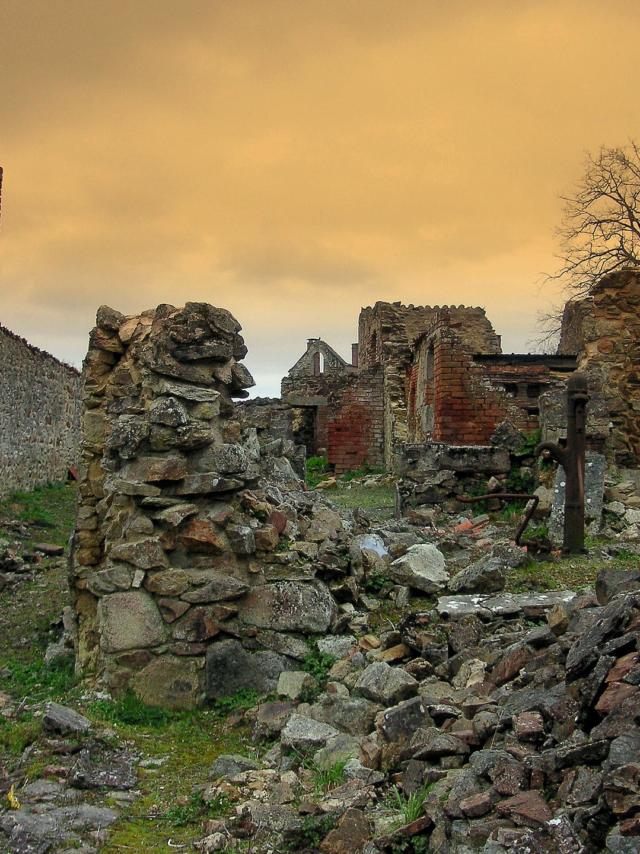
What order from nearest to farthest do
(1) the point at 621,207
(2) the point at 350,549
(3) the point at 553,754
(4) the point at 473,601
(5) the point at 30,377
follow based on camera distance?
(3) the point at 553,754
(4) the point at 473,601
(2) the point at 350,549
(5) the point at 30,377
(1) the point at 621,207

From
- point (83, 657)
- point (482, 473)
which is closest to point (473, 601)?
point (83, 657)

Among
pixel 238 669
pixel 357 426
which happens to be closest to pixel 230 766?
pixel 238 669

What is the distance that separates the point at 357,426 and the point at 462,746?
1839 cm

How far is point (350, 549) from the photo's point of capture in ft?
19.3

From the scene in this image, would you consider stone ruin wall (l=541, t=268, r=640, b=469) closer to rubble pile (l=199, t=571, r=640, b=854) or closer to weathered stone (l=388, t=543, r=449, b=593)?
weathered stone (l=388, t=543, r=449, b=593)

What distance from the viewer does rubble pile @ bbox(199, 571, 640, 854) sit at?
8.35ft

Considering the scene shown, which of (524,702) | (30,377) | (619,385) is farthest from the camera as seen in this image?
(30,377)

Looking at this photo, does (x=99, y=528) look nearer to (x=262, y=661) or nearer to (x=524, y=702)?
(x=262, y=661)

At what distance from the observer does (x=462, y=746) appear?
3213mm

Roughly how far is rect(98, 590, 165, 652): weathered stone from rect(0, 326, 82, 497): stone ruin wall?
1120 centimetres

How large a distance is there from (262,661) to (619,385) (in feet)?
23.1

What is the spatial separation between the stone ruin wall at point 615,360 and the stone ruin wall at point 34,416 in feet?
35.5

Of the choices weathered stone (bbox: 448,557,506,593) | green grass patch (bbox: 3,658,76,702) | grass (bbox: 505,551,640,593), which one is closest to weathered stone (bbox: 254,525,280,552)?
weathered stone (bbox: 448,557,506,593)

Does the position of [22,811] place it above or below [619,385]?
below
